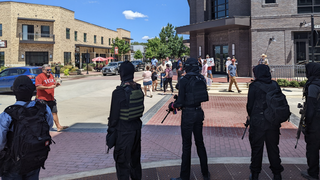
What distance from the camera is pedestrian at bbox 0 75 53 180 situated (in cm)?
273

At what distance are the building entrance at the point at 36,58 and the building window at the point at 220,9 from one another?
26.7 metres

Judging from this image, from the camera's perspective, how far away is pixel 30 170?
2820 mm

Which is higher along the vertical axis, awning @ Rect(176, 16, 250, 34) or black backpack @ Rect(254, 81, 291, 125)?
awning @ Rect(176, 16, 250, 34)

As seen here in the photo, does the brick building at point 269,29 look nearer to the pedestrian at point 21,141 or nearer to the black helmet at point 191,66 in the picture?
the black helmet at point 191,66

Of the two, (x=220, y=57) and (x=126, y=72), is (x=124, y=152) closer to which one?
(x=126, y=72)

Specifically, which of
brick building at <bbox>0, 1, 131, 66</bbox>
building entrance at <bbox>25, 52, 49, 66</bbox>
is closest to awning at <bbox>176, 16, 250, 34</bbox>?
brick building at <bbox>0, 1, 131, 66</bbox>

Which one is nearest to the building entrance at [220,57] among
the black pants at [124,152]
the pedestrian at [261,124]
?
the pedestrian at [261,124]

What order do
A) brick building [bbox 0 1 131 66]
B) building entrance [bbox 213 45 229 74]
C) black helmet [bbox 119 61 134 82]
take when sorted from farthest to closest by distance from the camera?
brick building [bbox 0 1 131 66], building entrance [bbox 213 45 229 74], black helmet [bbox 119 61 134 82]

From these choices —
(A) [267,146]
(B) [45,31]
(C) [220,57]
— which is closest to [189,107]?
(A) [267,146]

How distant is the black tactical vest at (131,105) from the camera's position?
3471mm

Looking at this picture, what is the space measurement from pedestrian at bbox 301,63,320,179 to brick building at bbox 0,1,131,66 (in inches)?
1553

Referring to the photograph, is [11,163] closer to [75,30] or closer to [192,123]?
[192,123]

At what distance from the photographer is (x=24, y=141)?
2.72 meters

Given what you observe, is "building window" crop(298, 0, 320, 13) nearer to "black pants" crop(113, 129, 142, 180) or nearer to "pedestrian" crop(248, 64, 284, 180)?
"pedestrian" crop(248, 64, 284, 180)
